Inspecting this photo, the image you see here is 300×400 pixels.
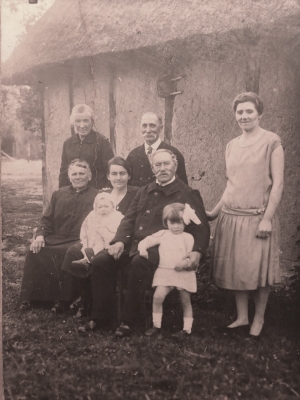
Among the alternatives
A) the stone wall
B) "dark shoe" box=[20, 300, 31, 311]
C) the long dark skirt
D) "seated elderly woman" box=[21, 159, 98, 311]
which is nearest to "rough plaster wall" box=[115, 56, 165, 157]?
the stone wall

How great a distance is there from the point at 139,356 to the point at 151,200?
0.92 metres

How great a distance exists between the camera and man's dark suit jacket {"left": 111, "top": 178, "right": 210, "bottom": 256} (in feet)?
8.63

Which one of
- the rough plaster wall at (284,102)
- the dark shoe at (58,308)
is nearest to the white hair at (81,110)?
the rough plaster wall at (284,102)

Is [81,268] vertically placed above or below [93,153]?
below

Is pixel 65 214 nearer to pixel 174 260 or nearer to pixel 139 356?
pixel 174 260

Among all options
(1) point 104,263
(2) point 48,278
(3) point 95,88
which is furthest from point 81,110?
(2) point 48,278

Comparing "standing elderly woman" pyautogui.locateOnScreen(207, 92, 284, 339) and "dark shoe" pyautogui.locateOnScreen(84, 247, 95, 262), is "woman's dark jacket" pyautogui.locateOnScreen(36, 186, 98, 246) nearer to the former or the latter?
"dark shoe" pyautogui.locateOnScreen(84, 247, 95, 262)

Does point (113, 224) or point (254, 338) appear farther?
point (113, 224)

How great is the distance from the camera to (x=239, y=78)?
2.69m

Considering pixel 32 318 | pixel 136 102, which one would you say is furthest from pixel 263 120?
pixel 32 318

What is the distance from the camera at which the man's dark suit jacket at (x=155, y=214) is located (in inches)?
104

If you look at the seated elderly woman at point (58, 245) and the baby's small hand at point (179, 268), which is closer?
the baby's small hand at point (179, 268)

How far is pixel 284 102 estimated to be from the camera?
8.75 ft

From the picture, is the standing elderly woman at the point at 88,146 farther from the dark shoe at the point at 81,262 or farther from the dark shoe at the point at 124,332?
the dark shoe at the point at 124,332
